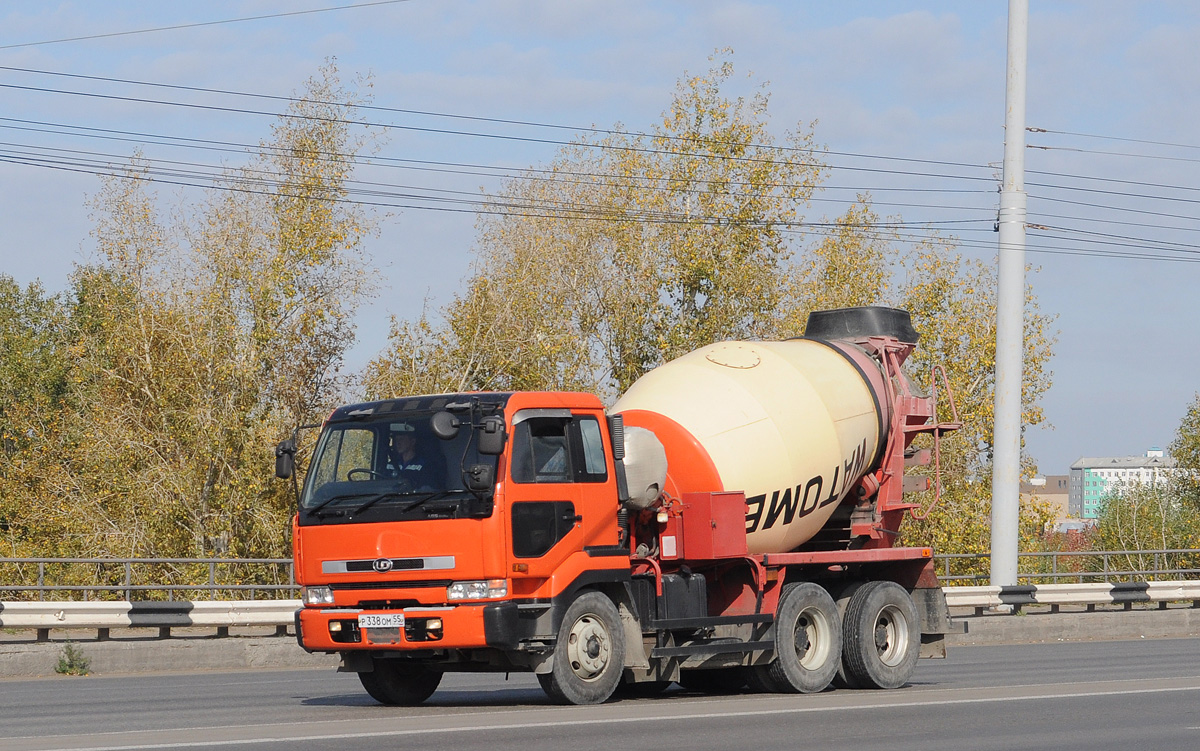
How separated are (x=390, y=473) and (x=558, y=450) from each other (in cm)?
132

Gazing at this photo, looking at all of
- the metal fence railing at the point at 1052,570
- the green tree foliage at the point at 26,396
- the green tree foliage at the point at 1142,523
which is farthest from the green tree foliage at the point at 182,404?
the green tree foliage at the point at 1142,523

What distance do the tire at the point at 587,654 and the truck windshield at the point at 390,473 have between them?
119 cm

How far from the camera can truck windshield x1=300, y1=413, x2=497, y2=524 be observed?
11664 mm

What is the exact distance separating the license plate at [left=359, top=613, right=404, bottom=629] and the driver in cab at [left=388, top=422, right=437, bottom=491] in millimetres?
987

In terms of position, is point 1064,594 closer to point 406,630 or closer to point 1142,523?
point 406,630

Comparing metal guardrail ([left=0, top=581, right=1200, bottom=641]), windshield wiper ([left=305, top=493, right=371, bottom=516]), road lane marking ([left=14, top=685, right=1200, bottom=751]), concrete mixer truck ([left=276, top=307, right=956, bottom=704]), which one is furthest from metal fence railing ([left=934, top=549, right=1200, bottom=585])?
windshield wiper ([left=305, top=493, right=371, bottom=516])

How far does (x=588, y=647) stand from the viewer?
39.7ft

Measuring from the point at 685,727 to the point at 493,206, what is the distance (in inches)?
1351

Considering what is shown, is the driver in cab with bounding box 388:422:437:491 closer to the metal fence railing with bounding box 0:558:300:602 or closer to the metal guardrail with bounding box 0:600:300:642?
the metal guardrail with bounding box 0:600:300:642

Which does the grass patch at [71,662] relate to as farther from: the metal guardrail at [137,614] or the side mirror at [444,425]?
the side mirror at [444,425]

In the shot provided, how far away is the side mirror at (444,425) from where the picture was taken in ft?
37.4

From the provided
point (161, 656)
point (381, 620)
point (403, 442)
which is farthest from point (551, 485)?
point (161, 656)

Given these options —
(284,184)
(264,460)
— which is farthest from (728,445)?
(284,184)

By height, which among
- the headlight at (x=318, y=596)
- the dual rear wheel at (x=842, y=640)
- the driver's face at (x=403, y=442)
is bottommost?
the dual rear wheel at (x=842, y=640)
